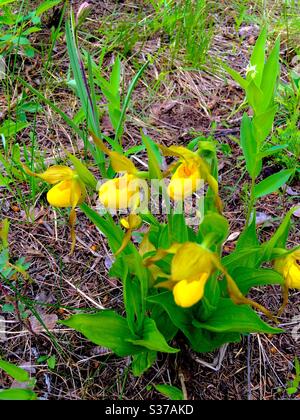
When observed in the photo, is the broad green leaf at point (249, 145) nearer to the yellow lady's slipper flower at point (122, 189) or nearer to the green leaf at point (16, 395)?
the yellow lady's slipper flower at point (122, 189)

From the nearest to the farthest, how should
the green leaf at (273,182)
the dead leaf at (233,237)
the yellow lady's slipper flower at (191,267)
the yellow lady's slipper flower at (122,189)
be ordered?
the yellow lady's slipper flower at (191,267) < the yellow lady's slipper flower at (122,189) < the green leaf at (273,182) < the dead leaf at (233,237)

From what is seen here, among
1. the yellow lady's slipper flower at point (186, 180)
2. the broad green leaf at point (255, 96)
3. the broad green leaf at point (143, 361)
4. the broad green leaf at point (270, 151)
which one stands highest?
the broad green leaf at point (255, 96)

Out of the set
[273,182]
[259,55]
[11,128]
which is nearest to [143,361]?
[273,182]

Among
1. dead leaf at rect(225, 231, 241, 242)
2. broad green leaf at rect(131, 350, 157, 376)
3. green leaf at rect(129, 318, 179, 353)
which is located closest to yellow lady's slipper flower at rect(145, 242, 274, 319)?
green leaf at rect(129, 318, 179, 353)

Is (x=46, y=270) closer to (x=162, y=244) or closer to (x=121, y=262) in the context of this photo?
(x=121, y=262)

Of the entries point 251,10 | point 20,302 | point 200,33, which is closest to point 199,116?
point 200,33

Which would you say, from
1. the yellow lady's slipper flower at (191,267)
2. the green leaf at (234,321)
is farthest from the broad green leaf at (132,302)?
the yellow lady's slipper flower at (191,267)

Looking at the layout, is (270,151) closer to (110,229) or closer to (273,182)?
(273,182)
